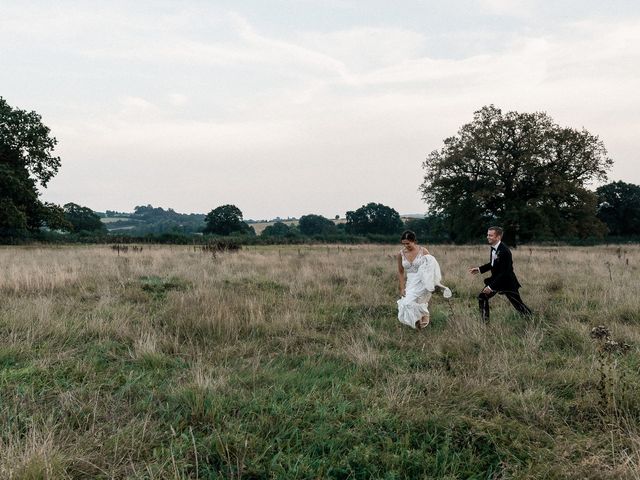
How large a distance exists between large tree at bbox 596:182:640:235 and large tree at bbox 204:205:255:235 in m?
60.6

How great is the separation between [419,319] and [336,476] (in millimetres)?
4034

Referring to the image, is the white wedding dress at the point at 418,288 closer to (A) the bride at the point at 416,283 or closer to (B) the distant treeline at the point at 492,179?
(A) the bride at the point at 416,283

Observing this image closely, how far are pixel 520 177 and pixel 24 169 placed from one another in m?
37.6

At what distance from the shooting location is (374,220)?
89.8 m

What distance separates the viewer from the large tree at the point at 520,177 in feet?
95.4

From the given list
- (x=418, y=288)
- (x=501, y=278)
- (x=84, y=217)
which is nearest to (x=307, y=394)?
(x=418, y=288)

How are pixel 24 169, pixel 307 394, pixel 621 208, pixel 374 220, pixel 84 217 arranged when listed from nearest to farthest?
pixel 307 394
pixel 24 169
pixel 621 208
pixel 84 217
pixel 374 220

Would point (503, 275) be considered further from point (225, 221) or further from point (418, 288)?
point (225, 221)

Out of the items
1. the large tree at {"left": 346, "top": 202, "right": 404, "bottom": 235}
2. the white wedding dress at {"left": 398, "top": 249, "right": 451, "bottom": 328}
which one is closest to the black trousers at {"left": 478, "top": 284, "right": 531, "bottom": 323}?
the white wedding dress at {"left": 398, "top": 249, "right": 451, "bottom": 328}

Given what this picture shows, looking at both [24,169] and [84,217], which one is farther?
[84,217]

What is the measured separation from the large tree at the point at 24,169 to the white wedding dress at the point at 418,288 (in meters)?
30.3

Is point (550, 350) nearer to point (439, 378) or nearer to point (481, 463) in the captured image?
point (439, 378)

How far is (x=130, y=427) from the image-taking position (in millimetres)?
3129

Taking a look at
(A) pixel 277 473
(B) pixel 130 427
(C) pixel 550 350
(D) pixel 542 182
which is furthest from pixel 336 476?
(D) pixel 542 182
